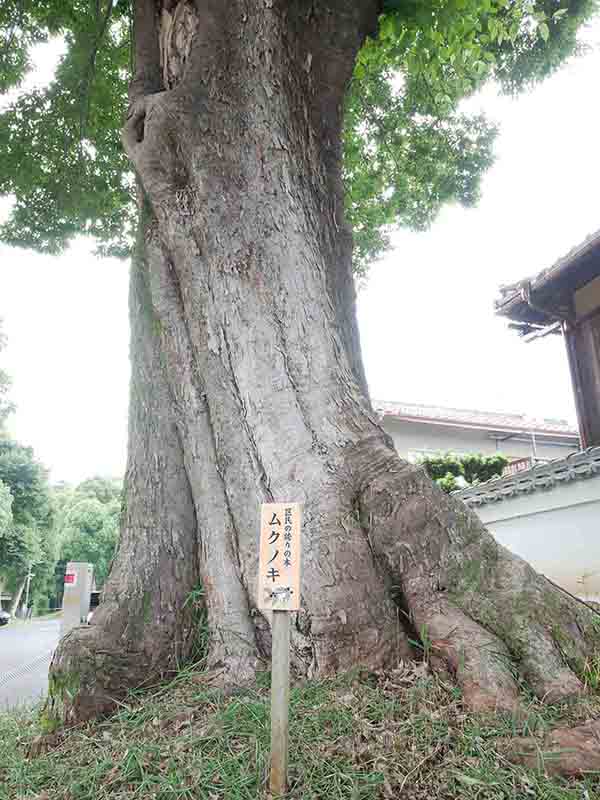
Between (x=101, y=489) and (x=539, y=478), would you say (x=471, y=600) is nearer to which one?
(x=539, y=478)

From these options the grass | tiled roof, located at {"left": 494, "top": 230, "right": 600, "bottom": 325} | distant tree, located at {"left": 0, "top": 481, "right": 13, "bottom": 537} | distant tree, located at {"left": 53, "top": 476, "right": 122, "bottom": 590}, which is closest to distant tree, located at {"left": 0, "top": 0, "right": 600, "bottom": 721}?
the grass

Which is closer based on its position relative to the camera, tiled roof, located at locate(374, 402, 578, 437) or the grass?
the grass

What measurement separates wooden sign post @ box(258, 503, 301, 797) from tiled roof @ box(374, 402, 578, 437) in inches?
506

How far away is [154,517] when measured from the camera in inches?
149

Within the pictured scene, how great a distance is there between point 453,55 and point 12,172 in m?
4.86

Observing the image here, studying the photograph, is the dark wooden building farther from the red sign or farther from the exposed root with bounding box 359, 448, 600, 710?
the exposed root with bounding box 359, 448, 600, 710

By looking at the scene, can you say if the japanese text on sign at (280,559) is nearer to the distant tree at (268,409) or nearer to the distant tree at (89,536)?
the distant tree at (268,409)

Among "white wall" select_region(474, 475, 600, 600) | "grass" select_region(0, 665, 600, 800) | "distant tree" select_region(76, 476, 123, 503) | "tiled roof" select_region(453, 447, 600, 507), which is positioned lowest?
"grass" select_region(0, 665, 600, 800)

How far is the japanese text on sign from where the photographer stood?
2.28 metres

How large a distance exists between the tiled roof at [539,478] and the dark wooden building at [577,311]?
88 centimetres

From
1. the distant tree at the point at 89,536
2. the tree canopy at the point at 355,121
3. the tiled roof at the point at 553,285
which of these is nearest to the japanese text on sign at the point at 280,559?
the tree canopy at the point at 355,121

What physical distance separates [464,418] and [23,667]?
39.6 feet

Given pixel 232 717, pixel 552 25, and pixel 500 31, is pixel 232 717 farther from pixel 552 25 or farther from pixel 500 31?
pixel 552 25

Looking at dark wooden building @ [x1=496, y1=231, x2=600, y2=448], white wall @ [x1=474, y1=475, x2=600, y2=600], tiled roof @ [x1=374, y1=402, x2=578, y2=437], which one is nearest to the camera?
white wall @ [x1=474, y1=475, x2=600, y2=600]
